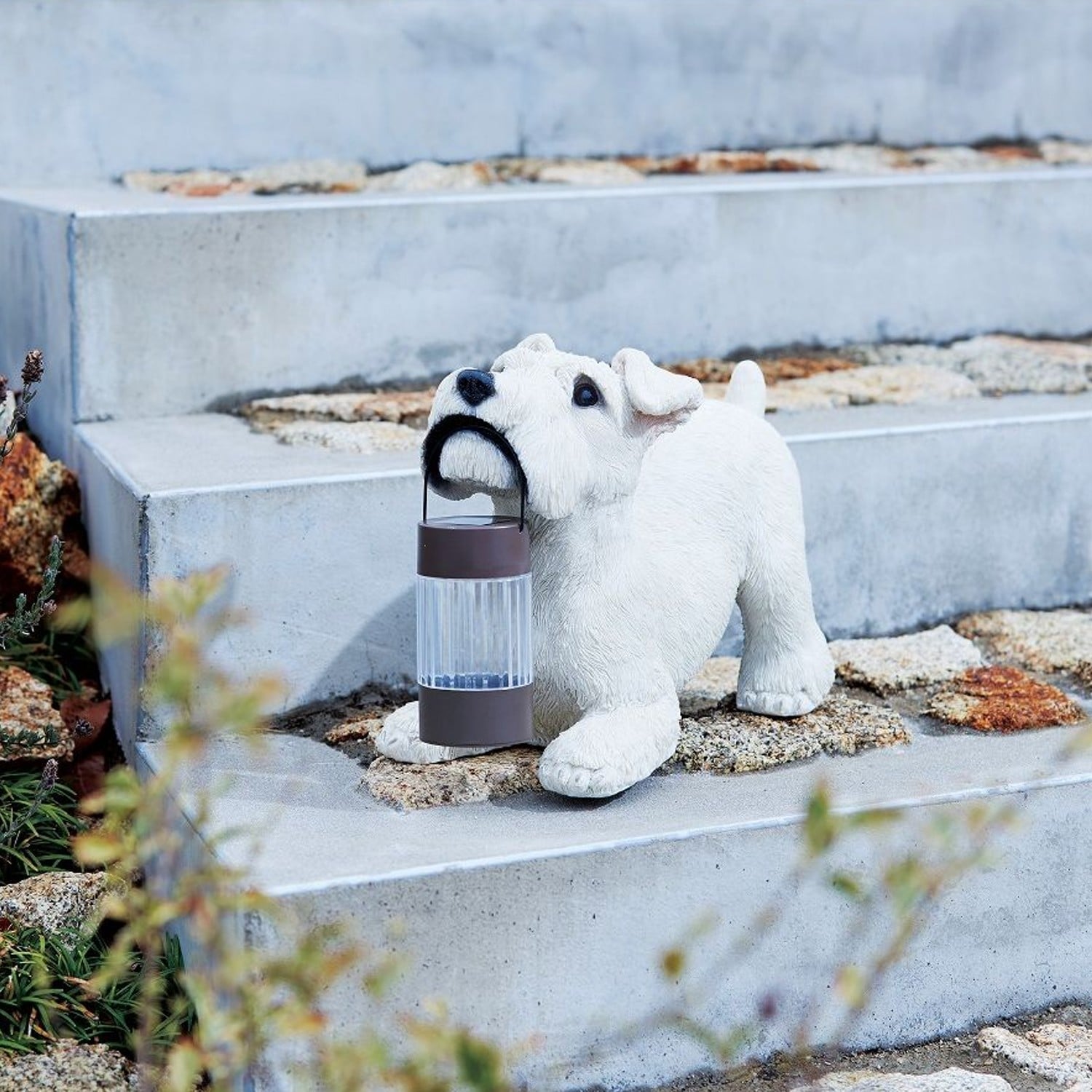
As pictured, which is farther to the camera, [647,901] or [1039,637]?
→ [1039,637]

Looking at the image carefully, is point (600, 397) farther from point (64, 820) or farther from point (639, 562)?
point (64, 820)

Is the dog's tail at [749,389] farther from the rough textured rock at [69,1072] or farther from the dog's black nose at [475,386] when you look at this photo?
the rough textured rock at [69,1072]

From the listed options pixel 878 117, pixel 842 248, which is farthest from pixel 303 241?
pixel 878 117

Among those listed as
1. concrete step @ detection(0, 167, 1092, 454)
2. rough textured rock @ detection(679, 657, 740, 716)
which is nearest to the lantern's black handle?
rough textured rock @ detection(679, 657, 740, 716)

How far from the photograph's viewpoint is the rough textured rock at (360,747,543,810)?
2375 millimetres

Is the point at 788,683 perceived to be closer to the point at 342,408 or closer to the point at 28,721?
the point at 342,408

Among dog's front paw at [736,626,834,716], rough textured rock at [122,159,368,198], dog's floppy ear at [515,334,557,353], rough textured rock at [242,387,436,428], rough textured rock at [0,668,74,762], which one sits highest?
rough textured rock at [122,159,368,198]

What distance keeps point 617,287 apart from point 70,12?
161cm

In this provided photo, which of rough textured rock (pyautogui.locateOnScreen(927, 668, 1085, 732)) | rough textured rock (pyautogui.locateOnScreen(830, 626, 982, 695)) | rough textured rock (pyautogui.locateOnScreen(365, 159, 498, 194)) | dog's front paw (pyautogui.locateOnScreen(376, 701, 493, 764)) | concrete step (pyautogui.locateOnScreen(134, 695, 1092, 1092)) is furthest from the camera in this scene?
rough textured rock (pyautogui.locateOnScreen(365, 159, 498, 194))

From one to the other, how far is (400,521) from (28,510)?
758 millimetres

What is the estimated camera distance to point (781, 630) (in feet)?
8.71

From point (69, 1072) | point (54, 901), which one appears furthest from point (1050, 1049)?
point (54, 901)

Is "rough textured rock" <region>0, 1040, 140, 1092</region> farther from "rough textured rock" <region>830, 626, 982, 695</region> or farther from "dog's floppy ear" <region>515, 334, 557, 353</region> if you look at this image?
"rough textured rock" <region>830, 626, 982, 695</region>

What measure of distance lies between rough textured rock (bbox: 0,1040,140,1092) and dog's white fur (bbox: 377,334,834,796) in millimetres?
577
